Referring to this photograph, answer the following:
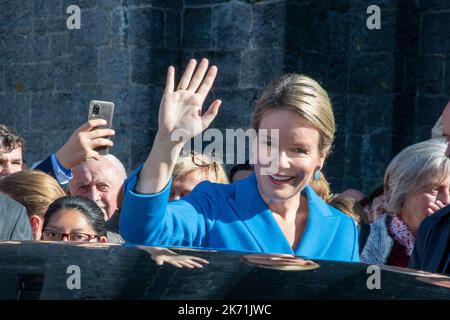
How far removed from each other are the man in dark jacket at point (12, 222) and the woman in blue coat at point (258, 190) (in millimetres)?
1200

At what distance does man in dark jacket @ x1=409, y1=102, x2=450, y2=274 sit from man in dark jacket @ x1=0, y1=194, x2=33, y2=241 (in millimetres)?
1496

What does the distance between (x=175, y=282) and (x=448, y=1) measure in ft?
28.7

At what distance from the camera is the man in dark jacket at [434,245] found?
12.2 ft

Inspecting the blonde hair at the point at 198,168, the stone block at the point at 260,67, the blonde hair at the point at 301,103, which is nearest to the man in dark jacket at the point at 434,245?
the blonde hair at the point at 301,103

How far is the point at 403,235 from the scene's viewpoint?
16.9 ft

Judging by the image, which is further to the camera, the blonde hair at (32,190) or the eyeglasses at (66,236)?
the blonde hair at (32,190)

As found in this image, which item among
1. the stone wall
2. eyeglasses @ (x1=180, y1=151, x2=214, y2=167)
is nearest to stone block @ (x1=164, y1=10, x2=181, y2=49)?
the stone wall

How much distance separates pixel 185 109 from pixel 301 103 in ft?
1.31

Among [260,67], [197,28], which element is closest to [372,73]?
[260,67]

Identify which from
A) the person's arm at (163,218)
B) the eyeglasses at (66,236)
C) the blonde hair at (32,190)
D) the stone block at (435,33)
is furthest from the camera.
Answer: the stone block at (435,33)

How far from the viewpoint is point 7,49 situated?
12.7 m

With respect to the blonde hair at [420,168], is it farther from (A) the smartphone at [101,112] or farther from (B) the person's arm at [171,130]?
(B) the person's arm at [171,130]

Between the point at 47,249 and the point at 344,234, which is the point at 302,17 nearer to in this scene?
the point at 344,234

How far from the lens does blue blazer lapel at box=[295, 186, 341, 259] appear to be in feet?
11.5
